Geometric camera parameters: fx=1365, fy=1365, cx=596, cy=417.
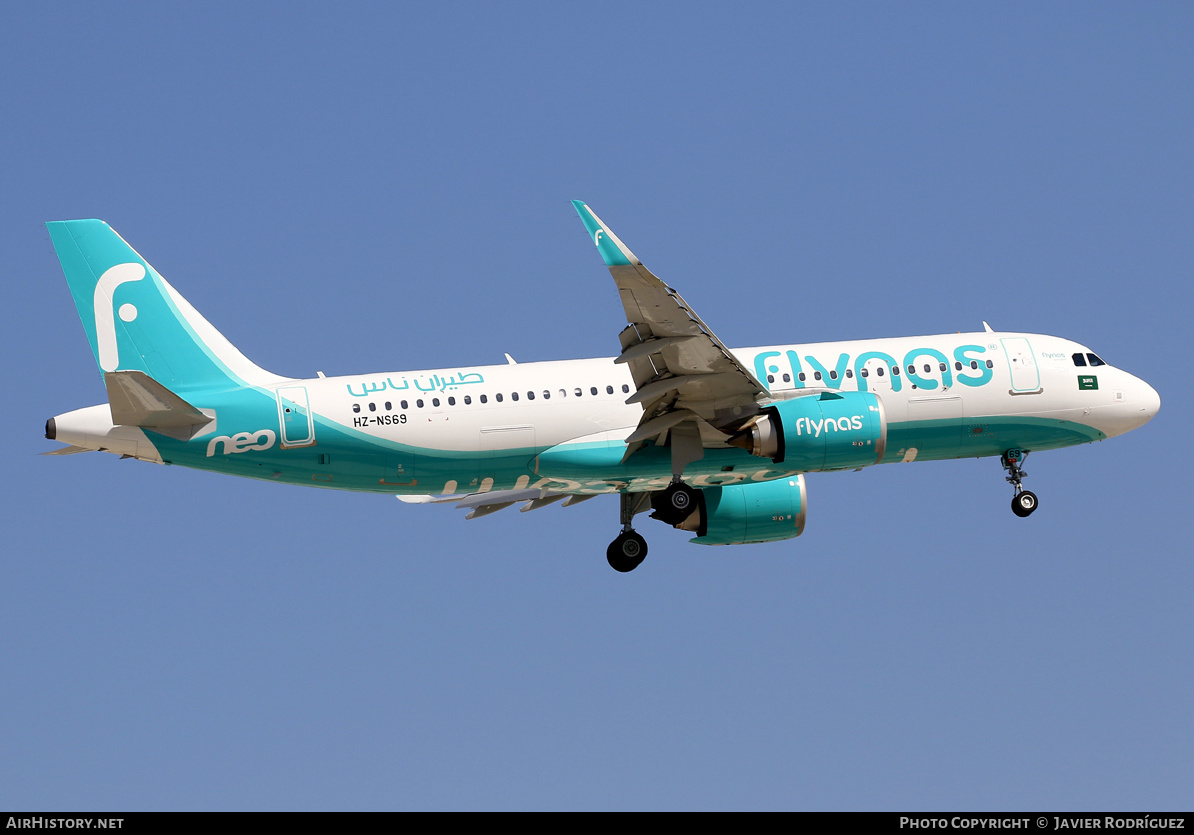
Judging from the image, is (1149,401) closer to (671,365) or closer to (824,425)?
(824,425)

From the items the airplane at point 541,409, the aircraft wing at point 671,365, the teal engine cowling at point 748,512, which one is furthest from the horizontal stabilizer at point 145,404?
the teal engine cowling at point 748,512

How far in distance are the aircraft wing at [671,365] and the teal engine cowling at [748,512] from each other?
4.34 metres

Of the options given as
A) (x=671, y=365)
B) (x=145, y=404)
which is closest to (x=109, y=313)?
(x=145, y=404)

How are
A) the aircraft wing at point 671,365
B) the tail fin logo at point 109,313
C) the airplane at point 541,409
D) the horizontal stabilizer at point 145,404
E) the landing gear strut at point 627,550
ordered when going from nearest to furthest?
the aircraft wing at point 671,365 < the horizontal stabilizer at point 145,404 < the airplane at point 541,409 < the tail fin logo at point 109,313 < the landing gear strut at point 627,550

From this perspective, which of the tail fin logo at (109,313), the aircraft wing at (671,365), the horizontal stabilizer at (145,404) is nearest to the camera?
the aircraft wing at (671,365)

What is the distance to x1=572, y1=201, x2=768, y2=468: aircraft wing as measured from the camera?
3102cm

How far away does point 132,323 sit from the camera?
3619cm

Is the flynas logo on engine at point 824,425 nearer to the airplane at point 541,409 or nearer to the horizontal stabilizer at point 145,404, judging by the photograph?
the airplane at point 541,409

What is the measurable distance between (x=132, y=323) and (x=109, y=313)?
632 millimetres

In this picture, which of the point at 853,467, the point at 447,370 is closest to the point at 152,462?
the point at 447,370

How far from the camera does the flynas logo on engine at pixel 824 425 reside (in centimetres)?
3588

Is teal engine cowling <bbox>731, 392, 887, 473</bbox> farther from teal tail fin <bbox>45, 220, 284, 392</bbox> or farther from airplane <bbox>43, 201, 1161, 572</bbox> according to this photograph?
teal tail fin <bbox>45, 220, 284, 392</bbox>

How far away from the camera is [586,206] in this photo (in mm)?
30453
